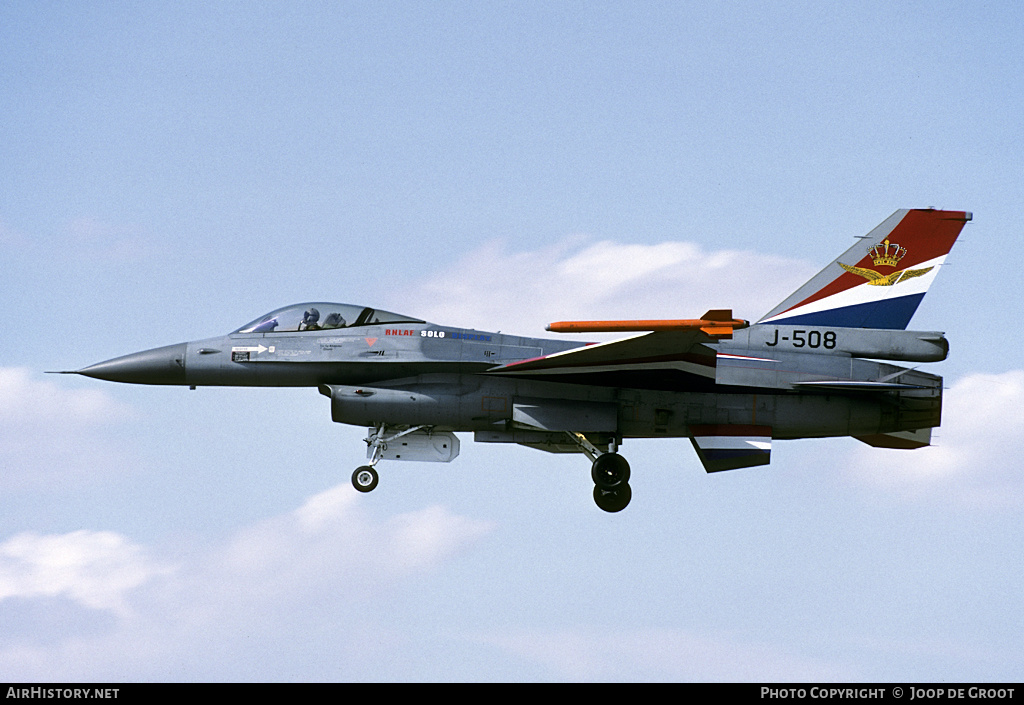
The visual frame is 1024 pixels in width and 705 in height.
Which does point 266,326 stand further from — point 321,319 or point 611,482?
point 611,482

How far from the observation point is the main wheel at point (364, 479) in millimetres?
18875

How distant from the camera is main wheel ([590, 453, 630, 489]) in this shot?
19234 millimetres

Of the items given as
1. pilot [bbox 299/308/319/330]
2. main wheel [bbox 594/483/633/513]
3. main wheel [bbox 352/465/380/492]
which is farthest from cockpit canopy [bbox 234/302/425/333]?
main wheel [bbox 594/483/633/513]

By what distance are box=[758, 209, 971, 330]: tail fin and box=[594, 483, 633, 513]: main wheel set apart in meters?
3.56

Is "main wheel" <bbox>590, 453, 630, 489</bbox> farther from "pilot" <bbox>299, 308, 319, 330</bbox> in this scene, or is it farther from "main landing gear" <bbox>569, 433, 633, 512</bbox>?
"pilot" <bbox>299, 308, 319, 330</bbox>

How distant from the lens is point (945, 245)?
19875mm

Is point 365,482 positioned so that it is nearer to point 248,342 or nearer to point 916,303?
point 248,342

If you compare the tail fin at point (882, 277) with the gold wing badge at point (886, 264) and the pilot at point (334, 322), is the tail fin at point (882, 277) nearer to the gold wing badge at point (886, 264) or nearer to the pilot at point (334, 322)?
the gold wing badge at point (886, 264)

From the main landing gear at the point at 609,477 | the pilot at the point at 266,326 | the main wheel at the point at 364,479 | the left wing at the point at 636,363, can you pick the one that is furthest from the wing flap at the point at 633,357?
the pilot at the point at 266,326

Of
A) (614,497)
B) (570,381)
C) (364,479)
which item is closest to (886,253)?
(570,381)

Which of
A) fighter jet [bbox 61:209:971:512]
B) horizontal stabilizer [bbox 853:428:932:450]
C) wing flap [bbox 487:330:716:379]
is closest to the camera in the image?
wing flap [bbox 487:330:716:379]

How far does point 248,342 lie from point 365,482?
2852mm
